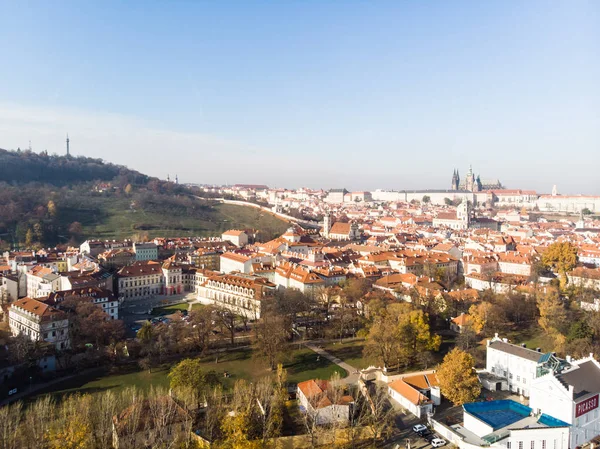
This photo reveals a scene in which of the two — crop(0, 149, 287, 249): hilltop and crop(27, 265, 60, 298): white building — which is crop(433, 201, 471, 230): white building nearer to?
crop(0, 149, 287, 249): hilltop

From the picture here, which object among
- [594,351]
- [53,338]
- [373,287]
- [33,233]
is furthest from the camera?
[33,233]

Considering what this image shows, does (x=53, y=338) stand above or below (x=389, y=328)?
below

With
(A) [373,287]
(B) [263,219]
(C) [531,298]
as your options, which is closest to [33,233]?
(B) [263,219]

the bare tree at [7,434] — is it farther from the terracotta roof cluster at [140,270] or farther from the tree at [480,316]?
the terracotta roof cluster at [140,270]

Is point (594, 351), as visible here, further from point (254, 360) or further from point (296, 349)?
point (254, 360)

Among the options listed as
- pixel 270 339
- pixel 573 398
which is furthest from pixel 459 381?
pixel 270 339

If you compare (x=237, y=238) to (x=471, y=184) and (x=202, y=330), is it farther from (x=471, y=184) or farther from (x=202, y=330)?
(x=471, y=184)

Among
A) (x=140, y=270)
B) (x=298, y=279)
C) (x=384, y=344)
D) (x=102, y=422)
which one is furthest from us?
(x=140, y=270)
